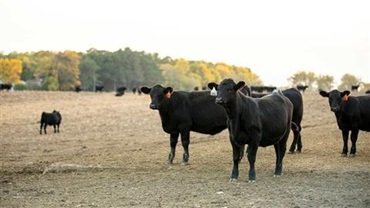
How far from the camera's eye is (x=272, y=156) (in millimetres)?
16953

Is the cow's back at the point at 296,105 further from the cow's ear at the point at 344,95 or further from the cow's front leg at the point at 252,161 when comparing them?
the cow's front leg at the point at 252,161

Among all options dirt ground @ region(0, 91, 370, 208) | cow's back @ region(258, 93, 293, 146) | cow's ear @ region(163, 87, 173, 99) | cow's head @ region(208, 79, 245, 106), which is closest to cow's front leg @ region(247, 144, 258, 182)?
dirt ground @ region(0, 91, 370, 208)

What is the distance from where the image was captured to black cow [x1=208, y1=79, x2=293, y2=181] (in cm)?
1244

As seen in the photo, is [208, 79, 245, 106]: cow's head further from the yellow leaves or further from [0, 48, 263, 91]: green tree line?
the yellow leaves

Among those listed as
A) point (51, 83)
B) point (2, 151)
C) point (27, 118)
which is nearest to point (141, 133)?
point (2, 151)

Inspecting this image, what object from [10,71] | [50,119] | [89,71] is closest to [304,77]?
[89,71]

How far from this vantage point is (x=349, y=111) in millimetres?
16844

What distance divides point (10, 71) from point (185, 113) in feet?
438

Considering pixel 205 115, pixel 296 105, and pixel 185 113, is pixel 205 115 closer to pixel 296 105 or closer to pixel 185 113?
pixel 185 113

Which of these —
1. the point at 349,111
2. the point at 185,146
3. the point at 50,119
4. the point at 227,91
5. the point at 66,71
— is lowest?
the point at 50,119

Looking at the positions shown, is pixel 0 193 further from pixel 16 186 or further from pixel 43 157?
pixel 43 157

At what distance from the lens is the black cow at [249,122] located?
12438mm

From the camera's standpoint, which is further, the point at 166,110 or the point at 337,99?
the point at 337,99

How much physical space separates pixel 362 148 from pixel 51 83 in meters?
111
